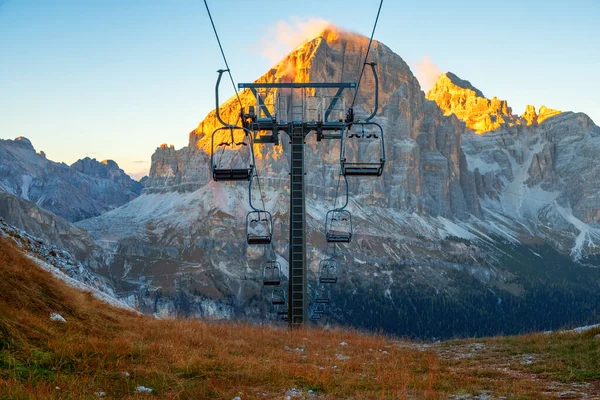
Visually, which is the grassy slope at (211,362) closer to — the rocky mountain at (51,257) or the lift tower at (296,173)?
the rocky mountain at (51,257)

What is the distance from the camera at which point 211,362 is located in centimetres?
1281

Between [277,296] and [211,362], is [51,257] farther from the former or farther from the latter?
[211,362]

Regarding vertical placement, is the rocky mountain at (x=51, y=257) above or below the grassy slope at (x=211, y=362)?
above

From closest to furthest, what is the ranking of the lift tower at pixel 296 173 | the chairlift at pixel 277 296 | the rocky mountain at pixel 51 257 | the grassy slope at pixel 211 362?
the grassy slope at pixel 211 362, the rocky mountain at pixel 51 257, the lift tower at pixel 296 173, the chairlift at pixel 277 296

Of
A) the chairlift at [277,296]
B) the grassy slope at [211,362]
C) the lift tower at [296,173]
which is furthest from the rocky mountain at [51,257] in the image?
the grassy slope at [211,362]

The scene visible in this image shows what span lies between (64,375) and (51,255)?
18.8m

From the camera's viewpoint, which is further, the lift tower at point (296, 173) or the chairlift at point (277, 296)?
the chairlift at point (277, 296)

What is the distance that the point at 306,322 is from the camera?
27.2 metres

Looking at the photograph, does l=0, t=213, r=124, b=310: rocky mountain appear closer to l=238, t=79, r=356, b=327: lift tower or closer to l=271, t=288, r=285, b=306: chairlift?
l=238, t=79, r=356, b=327: lift tower

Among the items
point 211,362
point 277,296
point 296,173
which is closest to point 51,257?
point 277,296

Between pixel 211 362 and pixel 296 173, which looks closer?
pixel 211 362

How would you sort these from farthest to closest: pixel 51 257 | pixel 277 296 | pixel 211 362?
pixel 277 296 → pixel 51 257 → pixel 211 362

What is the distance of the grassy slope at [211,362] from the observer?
35.6ft

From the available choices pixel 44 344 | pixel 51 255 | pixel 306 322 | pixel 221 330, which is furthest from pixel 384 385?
pixel 51 255
